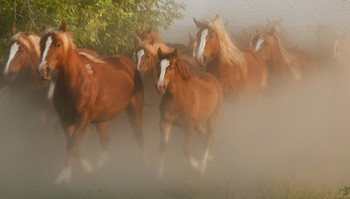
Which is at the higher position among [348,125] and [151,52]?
[151,52]

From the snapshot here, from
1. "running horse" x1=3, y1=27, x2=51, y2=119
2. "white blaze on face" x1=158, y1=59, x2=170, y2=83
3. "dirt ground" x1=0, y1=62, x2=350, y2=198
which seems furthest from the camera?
"running horse" x1=3, y1=27, x2=51, y2=119

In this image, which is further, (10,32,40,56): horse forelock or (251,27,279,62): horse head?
(251,27,279,62): horse head

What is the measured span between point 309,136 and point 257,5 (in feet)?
9.32

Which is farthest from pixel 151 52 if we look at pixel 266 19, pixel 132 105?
pixel 266 19

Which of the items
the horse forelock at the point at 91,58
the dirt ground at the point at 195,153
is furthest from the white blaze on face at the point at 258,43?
the horse forelock at the point at 91,58

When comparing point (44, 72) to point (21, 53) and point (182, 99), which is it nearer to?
point (21, 53)

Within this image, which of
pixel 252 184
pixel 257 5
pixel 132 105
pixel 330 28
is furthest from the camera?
pixel 330 28

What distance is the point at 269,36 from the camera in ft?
31.4

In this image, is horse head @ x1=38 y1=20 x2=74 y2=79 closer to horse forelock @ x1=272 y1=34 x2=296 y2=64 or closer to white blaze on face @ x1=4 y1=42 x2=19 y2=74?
white blaze on face @ x1=4 y1=42 x2=19 y2=74

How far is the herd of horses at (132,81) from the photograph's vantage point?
6.24 meters

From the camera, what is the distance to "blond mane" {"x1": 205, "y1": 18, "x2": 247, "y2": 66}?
8109mm

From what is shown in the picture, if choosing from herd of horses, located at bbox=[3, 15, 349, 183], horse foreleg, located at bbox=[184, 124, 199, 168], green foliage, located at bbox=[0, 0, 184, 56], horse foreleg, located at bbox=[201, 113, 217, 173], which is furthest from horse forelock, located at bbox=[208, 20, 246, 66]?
horse foreleg, located at bbox=[184, 124, 199, 168]

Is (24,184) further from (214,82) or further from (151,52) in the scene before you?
(214,82)

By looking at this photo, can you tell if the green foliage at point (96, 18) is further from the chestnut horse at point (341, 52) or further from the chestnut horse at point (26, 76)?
the chestnut horse at point (341, 52)
